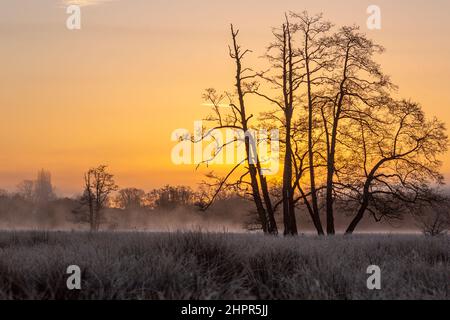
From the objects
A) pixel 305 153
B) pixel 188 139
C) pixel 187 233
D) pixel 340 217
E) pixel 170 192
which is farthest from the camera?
pixel 340 217

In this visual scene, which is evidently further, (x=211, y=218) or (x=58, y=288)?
(x=211, y=218)

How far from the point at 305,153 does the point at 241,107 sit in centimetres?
370

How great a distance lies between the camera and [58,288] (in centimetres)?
688

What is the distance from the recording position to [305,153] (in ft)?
75.8

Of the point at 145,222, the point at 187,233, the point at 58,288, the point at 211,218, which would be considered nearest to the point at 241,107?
the point at 187,233

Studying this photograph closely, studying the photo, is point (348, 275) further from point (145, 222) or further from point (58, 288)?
point (145, 222)

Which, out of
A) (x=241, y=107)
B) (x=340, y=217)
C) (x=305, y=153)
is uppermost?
(x=241, y=107)
